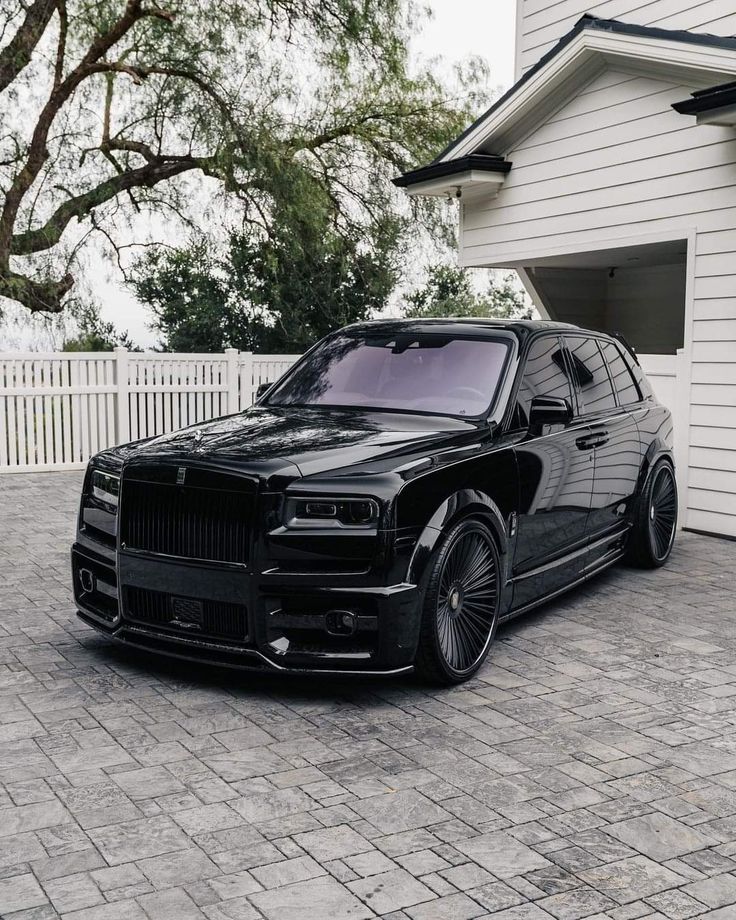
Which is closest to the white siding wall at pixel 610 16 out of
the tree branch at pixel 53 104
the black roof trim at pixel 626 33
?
the black roof trim at pixel 626 33

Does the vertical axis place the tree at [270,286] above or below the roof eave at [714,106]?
below

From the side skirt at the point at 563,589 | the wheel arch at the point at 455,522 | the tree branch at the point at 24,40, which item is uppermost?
the tree branch at the point at 24,40

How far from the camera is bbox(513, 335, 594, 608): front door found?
20.0 feet

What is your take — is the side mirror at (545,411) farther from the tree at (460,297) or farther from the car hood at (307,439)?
the tree at (460,297)

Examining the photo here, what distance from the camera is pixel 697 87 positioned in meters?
9.94

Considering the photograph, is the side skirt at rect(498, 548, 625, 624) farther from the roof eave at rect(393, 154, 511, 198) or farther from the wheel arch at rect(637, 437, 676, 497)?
the roof eave at rect(393, 154, 511, 198)

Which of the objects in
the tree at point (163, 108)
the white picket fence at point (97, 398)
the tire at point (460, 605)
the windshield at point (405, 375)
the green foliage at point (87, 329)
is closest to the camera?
the tire at point (460, 605)

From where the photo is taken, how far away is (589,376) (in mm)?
7309

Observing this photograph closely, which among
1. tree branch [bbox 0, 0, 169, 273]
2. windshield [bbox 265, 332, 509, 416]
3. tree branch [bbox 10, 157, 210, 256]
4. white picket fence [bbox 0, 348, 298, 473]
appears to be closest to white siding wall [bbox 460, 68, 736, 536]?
windshield [bbox 265, 332, 509, 416]

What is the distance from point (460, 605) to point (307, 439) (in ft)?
3.86

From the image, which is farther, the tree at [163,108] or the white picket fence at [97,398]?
the tree at [163,108]

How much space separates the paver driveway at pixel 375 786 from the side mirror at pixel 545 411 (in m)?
1.32

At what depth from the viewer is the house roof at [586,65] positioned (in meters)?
9.54

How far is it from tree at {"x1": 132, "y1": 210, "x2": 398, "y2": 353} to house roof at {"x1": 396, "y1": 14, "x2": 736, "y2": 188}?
814 cm
